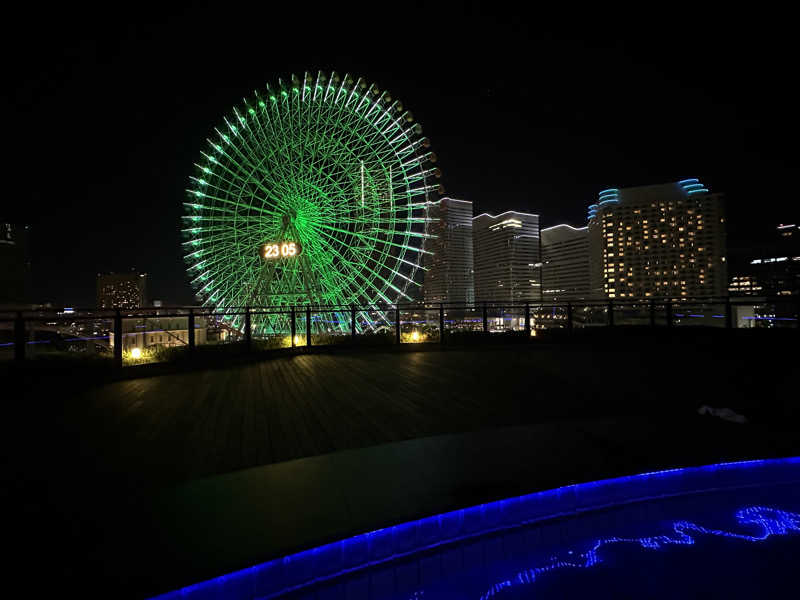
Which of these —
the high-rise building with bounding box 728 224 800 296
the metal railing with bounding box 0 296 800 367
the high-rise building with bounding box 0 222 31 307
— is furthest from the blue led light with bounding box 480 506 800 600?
the high-rise building with bounding box 728 224 800 296

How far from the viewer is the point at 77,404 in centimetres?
421

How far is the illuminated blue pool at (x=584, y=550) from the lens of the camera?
2172 mm

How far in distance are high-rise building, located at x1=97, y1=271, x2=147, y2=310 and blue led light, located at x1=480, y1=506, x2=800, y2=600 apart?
97451 mm

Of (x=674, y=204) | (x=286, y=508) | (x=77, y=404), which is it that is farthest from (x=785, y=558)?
(x=674, y=204)

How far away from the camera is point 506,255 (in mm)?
92375

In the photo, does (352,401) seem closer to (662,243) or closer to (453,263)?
(453,263)

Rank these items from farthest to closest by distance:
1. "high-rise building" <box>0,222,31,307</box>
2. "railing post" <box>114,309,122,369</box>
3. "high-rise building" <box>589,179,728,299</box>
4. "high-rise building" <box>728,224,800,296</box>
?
"high-rise building" <box>589,179,728,299</box> < "high-rise building" <box>728,224,800,296</box> < "high-rise building" <box>0,222,31,307</box> < "railing post" <box>114,309,122,369</box>

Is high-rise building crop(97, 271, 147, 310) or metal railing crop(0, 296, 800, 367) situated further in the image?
high-rise building crop(97, 271, 147, 310)

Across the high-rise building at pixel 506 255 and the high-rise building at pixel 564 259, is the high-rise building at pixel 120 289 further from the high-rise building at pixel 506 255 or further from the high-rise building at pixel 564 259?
the high-rise building at pixel 564 259

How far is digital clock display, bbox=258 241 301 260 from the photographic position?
1416cm

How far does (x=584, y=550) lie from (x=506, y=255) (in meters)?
93.6

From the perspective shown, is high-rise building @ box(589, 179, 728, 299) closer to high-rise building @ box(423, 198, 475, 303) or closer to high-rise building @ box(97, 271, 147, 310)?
high-rise building @ box(423, 198, 475, 303)

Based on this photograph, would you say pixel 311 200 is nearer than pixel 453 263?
Yes

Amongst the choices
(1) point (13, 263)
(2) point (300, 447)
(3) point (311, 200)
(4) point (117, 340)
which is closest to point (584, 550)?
(2) point (300, 447)
